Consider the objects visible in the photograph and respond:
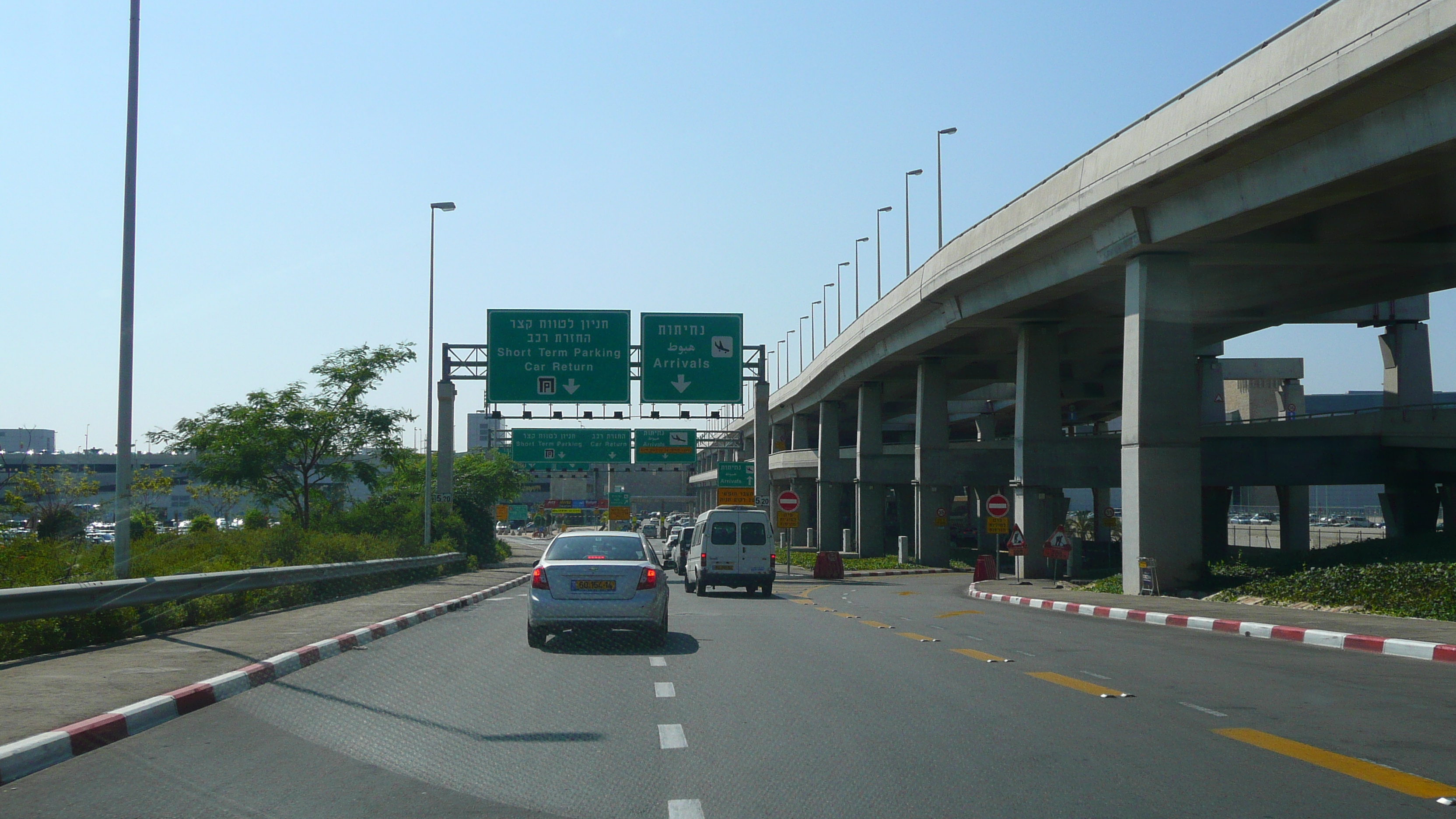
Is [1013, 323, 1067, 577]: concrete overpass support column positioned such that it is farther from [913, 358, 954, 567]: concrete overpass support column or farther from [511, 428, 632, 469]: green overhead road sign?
[511, 428, 632, 469]: green overhead road sign

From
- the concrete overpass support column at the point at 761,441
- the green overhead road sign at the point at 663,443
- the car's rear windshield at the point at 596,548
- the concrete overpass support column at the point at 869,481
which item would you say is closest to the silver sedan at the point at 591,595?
the car's rear windshield at the point at 596,548

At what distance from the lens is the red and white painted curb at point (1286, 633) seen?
563 inches

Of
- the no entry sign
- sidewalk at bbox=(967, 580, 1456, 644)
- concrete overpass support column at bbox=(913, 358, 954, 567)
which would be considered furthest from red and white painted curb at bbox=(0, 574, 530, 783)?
concrete overpass support column at bbox=(913, 358, 954, 567)

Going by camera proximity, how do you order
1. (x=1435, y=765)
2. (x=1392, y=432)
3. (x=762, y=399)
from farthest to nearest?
1. (x=762, y=399)
2. (x=1392, y=432)
3. (x=1435, y=765)

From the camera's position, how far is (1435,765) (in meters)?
7.36

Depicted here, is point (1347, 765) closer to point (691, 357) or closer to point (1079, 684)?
point (1079, 684)

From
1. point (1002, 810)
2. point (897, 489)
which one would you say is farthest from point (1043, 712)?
point (897, 489)

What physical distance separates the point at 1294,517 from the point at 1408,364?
31.5 ft

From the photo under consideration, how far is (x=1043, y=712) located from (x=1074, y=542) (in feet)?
113

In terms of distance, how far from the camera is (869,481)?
57.7m

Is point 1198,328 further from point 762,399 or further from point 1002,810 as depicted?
point 1002,810

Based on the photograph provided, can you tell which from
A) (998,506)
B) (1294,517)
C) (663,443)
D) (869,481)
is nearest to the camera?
(998,506)

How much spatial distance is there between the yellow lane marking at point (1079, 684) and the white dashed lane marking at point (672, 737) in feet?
13.6

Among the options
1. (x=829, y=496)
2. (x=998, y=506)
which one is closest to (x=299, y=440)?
(x=998, y=506)
